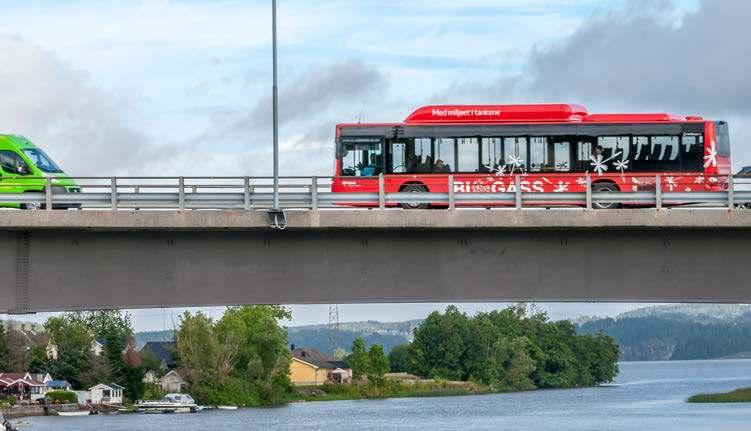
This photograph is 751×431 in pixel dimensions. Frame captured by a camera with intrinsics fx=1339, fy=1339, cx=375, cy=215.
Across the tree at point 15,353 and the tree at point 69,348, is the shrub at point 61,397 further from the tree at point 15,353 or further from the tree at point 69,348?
the tree at point 15,353

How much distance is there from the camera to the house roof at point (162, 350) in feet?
561

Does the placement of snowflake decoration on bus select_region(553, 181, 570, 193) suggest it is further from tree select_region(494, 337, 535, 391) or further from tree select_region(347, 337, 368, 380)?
tree select_region(494, 337, 535, 391)

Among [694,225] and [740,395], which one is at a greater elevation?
[694,225]

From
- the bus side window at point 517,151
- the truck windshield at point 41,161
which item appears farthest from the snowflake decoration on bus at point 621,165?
the truck windshield at point 41,161

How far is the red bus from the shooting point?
48094 mm

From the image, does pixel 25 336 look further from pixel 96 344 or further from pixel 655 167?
pixel 655 167

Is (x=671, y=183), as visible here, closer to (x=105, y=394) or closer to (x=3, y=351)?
(x=105, y=394)

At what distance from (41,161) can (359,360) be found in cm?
14003

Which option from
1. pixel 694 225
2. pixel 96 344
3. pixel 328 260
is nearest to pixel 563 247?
pixel 694 225

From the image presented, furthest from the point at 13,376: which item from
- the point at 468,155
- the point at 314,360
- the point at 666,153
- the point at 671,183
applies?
the point at 671,183

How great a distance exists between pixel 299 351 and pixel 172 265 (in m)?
164

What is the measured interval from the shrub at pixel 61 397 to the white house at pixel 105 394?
187cm

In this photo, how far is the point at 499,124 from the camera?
48594 millimetres

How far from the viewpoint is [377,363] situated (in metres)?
181
